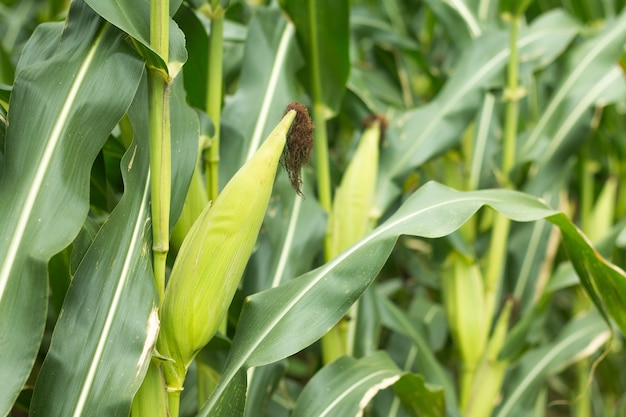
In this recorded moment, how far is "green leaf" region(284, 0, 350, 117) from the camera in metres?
0.89

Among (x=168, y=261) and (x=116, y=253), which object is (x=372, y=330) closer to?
(x=168, y=261)

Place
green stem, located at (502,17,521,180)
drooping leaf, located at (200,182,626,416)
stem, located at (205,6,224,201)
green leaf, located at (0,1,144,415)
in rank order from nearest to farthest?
green leaf, located at (0,1,144,415) → drooping leaf, located at (200,182,626,416) → stem, located at (205,6,224,201) → green stem, located at (502,17,521,180)

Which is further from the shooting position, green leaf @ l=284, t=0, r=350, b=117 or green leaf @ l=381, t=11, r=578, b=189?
green leaf @ l=381, t=11, r=578, b=189

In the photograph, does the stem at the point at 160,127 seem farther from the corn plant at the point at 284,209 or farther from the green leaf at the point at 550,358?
the green leaf at the point at 550,358

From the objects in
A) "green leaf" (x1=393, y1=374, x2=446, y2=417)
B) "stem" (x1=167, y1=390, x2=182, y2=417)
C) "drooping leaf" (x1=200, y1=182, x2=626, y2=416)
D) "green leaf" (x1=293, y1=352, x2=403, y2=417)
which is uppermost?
"drooping leaf" (x1=200, y1=182, x2=626, y2=416)

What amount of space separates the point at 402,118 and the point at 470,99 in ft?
0.37

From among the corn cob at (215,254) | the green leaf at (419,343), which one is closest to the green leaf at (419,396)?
the green leaf at (419,343)

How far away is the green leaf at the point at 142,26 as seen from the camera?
1.94 feet

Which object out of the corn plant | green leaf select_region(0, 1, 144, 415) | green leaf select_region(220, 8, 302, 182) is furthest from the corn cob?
green leaf select_region(220, 8, 302, 182)

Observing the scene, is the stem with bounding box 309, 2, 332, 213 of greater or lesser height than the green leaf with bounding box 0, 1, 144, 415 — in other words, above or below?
below

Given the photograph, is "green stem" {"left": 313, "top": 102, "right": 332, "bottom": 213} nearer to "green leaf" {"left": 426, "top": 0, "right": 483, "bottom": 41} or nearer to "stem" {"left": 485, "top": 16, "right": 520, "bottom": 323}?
"stem" {"left": 485, "top": 16, "right": 520, "bottom": 323}

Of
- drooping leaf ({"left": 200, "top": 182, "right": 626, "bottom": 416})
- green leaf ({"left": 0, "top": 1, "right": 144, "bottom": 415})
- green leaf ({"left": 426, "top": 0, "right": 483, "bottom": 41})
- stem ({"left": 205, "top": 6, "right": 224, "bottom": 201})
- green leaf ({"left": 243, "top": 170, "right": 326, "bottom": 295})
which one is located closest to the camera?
green leaf ({"left": 0, "top": 1, "right": 144, "bottom": 415})

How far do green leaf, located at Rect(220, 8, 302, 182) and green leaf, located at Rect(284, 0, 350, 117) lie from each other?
0.04m

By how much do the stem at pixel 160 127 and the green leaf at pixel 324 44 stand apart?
0.32 m
